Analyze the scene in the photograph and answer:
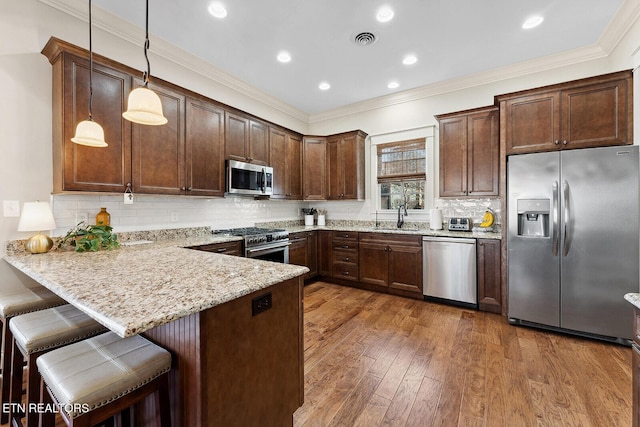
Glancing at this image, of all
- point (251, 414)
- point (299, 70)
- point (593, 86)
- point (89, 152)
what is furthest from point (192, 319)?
point (593, 86)

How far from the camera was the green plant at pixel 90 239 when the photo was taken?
6.81 ft

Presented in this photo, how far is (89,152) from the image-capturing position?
2270mm

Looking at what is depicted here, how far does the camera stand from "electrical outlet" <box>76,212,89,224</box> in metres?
2.49

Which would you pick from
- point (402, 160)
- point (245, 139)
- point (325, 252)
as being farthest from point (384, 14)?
point (325, 252)

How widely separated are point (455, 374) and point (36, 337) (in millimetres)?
2579

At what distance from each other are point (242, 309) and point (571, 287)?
3.21 m

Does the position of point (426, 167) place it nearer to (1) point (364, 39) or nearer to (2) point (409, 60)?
(2) point (409, 60)

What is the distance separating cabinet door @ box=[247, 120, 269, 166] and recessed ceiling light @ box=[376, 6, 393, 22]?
2027 mm

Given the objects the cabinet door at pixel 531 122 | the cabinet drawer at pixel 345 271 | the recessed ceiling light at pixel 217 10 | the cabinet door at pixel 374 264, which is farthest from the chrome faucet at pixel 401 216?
the recessed ceiling light at pixel 217 10

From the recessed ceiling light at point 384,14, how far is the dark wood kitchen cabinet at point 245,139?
201 cm

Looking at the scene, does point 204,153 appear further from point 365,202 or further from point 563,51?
point 563,51

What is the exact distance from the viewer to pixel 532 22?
2742 mm

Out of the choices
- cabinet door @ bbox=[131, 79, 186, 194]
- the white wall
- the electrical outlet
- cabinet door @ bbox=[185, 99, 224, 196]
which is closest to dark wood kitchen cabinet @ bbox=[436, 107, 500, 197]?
the white wall

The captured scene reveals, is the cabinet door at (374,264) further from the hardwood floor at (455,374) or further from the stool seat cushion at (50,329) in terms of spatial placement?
the stool seat cushion at (50,329)
